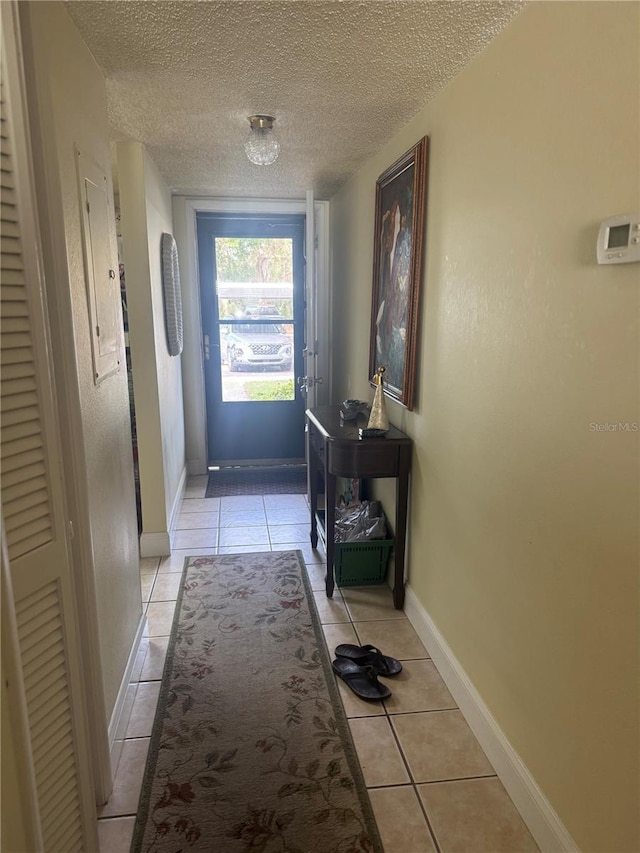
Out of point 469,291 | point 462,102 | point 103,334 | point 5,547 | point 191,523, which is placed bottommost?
point 191,523

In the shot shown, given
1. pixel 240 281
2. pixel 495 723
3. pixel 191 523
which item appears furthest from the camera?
pixel 240 281

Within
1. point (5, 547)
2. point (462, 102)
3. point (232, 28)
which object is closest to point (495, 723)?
point (5, 547)

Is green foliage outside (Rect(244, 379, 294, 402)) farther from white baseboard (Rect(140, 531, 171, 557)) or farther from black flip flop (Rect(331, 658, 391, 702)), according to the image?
black flip flop (Rect(331, 658, 391, 702))

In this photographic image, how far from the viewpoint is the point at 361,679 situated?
83.3 inches

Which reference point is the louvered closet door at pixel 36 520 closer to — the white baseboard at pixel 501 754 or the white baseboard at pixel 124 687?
the white baseboard at pixel 124 687

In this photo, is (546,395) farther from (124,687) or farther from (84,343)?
(124,687)

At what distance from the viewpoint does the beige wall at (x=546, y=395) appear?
115 cm

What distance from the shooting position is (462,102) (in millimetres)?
1849

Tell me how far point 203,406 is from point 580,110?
3728 mm

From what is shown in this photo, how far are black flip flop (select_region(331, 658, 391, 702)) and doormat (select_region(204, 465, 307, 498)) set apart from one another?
6.97 feet

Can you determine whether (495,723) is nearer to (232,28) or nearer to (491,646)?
(491,646)
